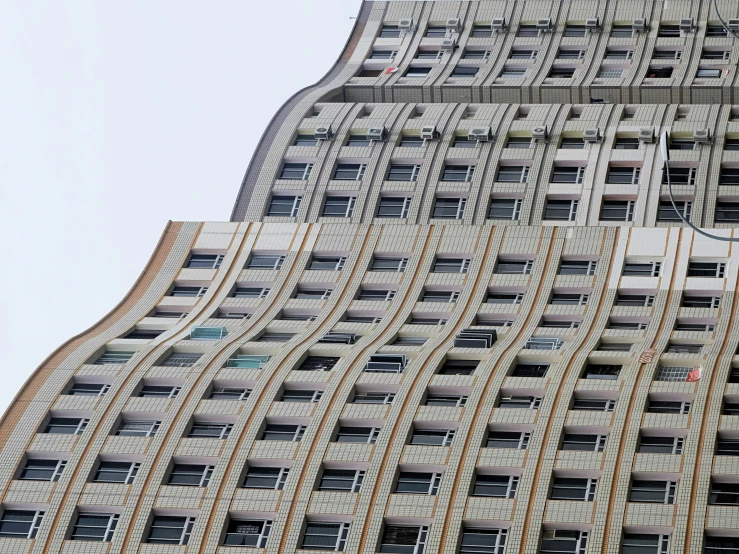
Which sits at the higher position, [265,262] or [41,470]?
[265,262]

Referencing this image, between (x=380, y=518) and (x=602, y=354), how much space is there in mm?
16786

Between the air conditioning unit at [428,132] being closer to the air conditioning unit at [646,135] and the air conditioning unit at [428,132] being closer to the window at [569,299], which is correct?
the air conditioning unit at [646,135]

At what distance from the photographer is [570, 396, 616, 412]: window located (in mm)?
84250

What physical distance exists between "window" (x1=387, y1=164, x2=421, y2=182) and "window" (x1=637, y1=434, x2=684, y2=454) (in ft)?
112

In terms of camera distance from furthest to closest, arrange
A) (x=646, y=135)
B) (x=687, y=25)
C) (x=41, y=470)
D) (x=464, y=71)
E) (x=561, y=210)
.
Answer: (x=464, y=71) → (x=687, y=25) → (x=646, y=135) → (x=561, y=210) → (x=41, y=470)

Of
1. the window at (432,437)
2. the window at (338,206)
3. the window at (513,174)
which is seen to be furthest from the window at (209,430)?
the window at (513,174)

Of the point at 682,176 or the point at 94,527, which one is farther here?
the point at 682,176

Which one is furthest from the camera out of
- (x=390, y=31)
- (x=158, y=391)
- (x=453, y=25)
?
(x=390, y=31)

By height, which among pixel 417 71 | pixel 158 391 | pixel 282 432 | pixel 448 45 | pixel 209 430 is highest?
pixel 448 45

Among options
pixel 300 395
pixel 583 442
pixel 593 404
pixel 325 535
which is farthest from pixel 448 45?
pixel 325 535

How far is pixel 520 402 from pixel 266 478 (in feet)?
46.9

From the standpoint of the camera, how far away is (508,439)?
83.6 m

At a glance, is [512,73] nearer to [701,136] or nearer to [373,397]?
[701,136]

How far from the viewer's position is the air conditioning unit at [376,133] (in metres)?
113
